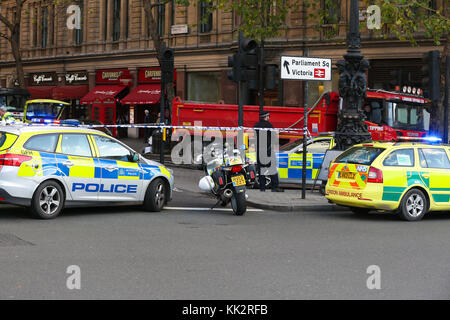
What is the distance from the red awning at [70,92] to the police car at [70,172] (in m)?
33.9

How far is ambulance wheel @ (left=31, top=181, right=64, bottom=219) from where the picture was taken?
10.8 m

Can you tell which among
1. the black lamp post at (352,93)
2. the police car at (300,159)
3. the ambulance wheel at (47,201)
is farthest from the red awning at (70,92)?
the ambulance wheel at (47,201)

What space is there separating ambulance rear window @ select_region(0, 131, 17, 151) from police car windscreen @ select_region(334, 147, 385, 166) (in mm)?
5652

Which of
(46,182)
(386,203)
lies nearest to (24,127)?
(46,182)

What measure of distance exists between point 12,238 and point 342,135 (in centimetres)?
863

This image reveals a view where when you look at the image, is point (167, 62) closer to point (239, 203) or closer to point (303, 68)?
point (303, 68)

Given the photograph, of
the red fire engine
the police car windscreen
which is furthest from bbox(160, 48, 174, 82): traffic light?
the police car windscreen

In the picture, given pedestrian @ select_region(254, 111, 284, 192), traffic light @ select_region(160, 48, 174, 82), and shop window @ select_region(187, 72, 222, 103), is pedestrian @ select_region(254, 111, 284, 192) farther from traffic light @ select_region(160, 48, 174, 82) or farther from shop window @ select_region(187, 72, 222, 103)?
shop window @ select_region(187, 72, 222, 103)

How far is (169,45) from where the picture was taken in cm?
4000

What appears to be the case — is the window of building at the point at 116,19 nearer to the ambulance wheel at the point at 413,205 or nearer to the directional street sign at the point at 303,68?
the directional street sign at the point at 303,68

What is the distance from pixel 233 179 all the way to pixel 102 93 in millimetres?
31912
